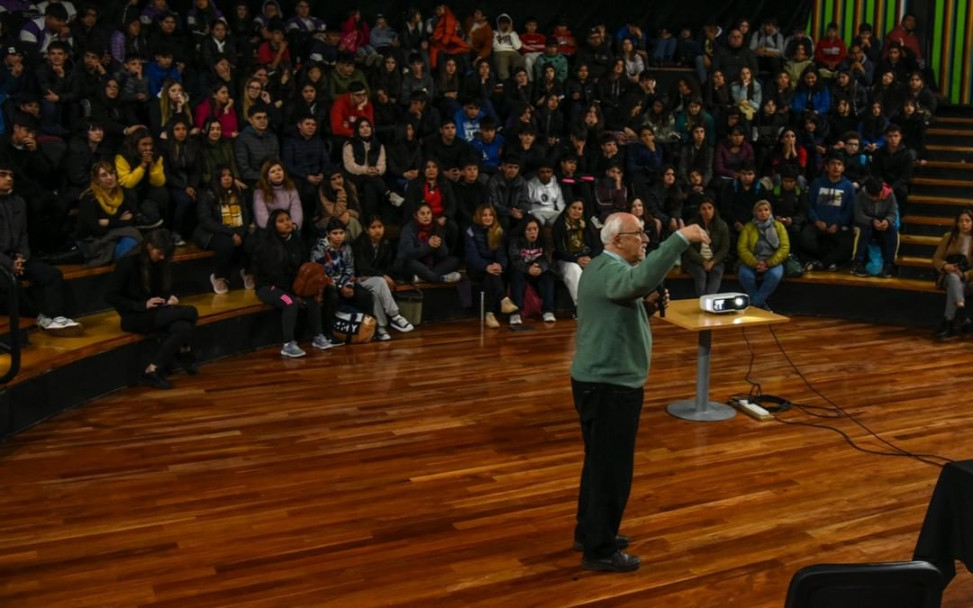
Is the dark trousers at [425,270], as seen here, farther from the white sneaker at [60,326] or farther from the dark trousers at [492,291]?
the white sneaker at [60,326]

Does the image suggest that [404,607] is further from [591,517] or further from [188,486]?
[188,486]

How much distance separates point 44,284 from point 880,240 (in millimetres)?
6722

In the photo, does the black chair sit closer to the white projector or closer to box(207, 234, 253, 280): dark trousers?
the white projector

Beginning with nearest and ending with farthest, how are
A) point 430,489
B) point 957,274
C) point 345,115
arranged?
point 430,489 → point 957,274 → point 345,115

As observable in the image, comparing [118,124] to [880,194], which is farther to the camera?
[880,194]

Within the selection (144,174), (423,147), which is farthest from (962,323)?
(144,174)

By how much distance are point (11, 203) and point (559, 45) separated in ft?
21.8

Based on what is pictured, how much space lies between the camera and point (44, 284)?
652 centimetres

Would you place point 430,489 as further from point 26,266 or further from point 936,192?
point 936,192

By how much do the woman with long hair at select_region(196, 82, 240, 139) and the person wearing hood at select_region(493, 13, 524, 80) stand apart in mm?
3244

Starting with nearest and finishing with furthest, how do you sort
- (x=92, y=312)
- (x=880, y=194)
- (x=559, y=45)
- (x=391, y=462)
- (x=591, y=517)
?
(x=591, y=517)
(x=391, y=462)
(x=92, y=312)
(x=880, y=194)
(x=559, y=45)

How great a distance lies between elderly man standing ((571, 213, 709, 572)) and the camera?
3854 mm

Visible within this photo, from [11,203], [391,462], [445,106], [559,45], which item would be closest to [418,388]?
[391,462]

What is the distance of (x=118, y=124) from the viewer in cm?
834
